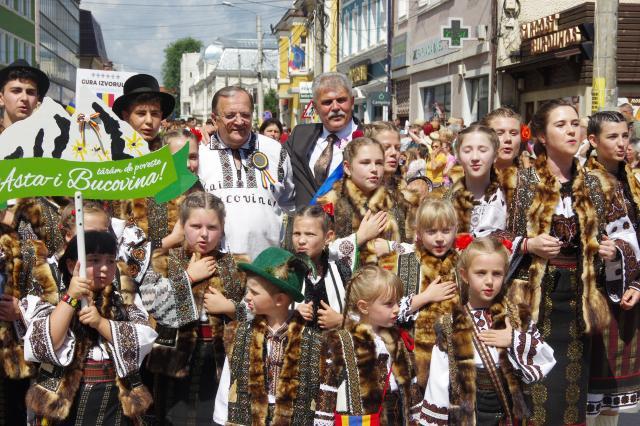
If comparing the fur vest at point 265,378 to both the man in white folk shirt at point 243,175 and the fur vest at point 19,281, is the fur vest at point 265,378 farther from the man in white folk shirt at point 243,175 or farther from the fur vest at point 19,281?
the man in white folk shirt at point 243,175

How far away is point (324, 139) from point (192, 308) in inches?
73.9

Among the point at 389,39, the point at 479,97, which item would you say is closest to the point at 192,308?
the point at 479,97

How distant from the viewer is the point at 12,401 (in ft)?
14.7

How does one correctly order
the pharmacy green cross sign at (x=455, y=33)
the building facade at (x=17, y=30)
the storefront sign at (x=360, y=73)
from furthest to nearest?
the building facade at (x=17, y=30)
the storefront sign at (x=360, y=73)
the pharmacy green cross sign at (x=455, y=33)

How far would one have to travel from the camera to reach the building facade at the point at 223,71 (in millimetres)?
97800

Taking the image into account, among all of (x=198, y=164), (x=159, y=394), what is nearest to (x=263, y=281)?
(x=159, y=394)

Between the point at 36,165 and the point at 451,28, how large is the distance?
17468mm

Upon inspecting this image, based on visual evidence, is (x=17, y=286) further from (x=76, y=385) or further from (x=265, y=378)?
(x=265, y=378)

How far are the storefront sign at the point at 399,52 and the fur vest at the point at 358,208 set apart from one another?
2259 cm

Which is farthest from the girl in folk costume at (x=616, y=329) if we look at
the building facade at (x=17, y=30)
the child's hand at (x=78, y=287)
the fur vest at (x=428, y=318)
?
the building facade at (x=17, y=30)

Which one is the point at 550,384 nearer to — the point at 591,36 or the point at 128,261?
the point at 128,261

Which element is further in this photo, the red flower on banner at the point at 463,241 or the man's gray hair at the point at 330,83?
the man's gray hair at the point at 330,83

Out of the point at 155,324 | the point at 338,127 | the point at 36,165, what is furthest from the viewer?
the point at 338,127

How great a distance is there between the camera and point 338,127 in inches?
218
